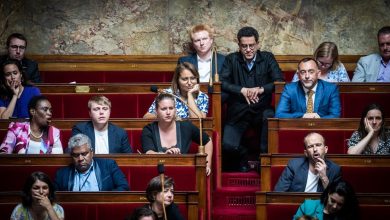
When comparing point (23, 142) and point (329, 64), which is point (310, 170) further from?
point (23, 142)

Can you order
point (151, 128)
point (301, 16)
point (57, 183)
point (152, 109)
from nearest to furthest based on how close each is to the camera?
point (57, 183) < point (151, 128) < point (152, 109) < point (301, 16)

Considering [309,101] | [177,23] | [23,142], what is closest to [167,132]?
[23,142]

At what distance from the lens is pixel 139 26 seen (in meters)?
6.13

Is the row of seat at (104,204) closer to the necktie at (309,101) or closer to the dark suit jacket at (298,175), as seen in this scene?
the dark suit jacket at (298,175)

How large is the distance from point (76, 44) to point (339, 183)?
2.37 meters

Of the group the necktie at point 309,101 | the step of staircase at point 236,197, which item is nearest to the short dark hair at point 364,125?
the necktie at point 309,101

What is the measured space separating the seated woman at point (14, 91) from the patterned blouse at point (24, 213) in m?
1.05

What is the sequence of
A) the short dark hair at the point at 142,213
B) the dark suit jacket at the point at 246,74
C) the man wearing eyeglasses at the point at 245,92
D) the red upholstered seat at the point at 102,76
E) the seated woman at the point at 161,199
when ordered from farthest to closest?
the red upholstered seat at the point at 102,76 → the dark suit jacket at the point at 246,74 → the man wearing eyeglasses at the point at 245,92 → the seated woman at the point at 161,199 → the short dark hair at the point at 142,213

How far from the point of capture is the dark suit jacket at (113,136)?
470cm

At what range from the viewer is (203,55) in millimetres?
5488

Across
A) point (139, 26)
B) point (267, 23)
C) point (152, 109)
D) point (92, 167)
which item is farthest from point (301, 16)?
point (92, 167)

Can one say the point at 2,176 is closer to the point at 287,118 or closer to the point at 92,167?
the point at 92,167

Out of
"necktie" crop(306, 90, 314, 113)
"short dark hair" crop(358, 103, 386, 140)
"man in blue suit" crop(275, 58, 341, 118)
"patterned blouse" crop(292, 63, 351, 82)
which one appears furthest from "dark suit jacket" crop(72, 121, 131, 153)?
"patterned blouse" crop(292, 63, 351, 82)

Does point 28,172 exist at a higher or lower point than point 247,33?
lower
